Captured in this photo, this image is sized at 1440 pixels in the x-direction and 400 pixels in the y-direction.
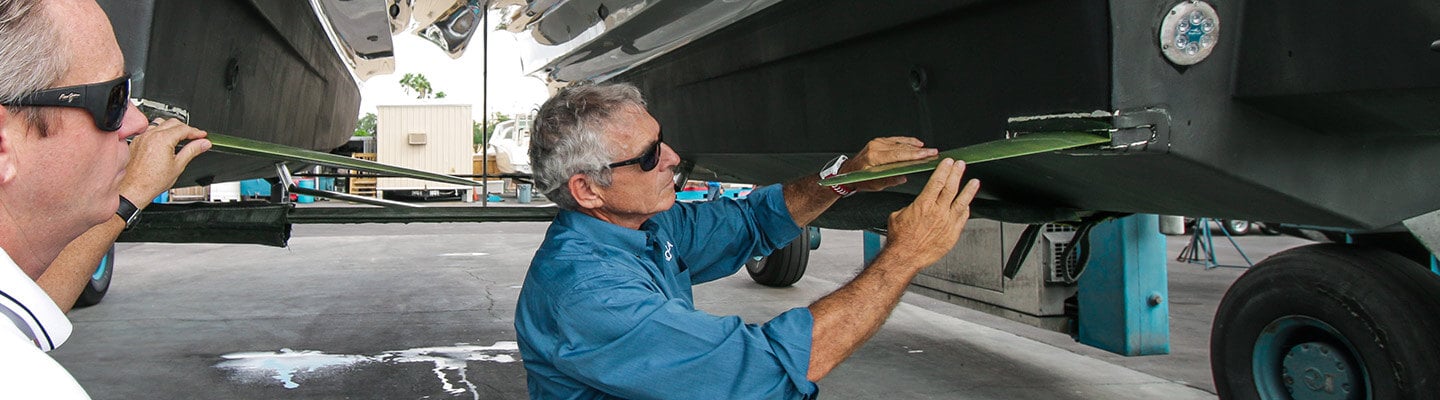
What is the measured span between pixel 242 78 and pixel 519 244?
7.92 metres

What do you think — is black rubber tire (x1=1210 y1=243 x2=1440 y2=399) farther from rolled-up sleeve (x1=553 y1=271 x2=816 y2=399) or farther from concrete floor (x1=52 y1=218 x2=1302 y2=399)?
rolled-up sleeve (x1=553 y1=271 x2=816 y2=399)

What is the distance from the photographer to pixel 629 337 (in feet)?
4.85

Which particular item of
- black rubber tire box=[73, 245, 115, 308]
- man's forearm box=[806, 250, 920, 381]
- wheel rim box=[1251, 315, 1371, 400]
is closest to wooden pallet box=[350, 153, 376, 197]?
black rubber tire box=[73, 245, 115, 308]

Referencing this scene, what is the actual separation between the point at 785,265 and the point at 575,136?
4.82 meters

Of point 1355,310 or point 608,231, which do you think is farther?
point 1355,310

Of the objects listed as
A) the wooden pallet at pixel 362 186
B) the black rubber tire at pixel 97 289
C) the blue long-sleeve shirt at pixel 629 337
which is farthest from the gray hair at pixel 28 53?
the wooden pallet at pixel 362 186

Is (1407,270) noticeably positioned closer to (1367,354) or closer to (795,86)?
(1367,354)

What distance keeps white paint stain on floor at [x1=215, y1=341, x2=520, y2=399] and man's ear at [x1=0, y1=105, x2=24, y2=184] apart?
2.92m

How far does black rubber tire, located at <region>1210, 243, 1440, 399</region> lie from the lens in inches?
86.6

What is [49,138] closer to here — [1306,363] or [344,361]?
[1306,363]

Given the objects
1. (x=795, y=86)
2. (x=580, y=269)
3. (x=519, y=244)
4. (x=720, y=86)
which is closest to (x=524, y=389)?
(x=720, y=86)

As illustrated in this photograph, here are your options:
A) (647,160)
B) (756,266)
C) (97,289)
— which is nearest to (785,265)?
(756,266)

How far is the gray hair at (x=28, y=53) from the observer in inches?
35.4

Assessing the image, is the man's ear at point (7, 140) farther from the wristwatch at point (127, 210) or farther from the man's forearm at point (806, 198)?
the man's forearm at point (806, 198)
